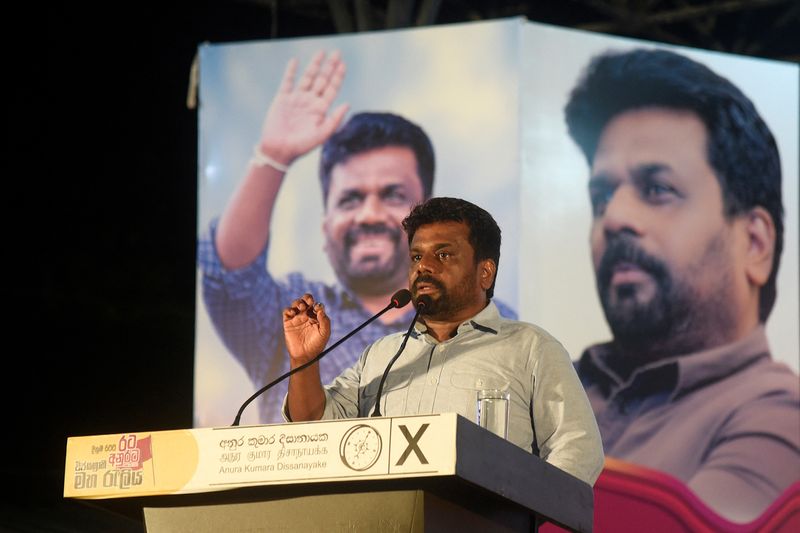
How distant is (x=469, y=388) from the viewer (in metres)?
2.69

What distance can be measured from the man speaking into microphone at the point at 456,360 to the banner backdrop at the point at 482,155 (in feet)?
9.62

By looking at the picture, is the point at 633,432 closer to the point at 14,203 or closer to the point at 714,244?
the point at 714,244

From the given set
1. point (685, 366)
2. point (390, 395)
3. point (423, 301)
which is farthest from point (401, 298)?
point (685, 366)

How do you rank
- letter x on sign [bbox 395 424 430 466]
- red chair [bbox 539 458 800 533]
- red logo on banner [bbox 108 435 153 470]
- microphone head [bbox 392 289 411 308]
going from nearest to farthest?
letter x on sign [bbox 395 424 430 466] → red logo on banner [bbox 108 435 153 470] → microphone head [bbox 392 289 411 308] → red chair [bbox 539 458 800 533]

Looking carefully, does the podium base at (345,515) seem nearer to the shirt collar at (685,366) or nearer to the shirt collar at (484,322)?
the shirt collar at (484,322)

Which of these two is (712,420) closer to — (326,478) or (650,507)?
(650,507)

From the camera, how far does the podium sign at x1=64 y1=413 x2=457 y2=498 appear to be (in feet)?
6.72

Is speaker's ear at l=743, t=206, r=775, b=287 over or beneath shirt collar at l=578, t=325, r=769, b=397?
over

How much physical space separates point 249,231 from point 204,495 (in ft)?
13.0

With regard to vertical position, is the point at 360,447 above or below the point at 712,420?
below

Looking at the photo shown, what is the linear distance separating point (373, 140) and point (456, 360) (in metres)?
3.48

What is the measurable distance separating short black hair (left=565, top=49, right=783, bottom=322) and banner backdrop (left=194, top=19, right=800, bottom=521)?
1.7 inches

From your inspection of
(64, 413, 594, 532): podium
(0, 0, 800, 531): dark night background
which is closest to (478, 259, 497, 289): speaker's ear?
(64, 413, 594, 532): podium

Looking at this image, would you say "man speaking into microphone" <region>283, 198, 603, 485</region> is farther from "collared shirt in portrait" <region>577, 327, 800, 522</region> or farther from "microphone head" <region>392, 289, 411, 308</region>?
"collared shirt in portrait" <region>577, 327, 800, 522</region>
